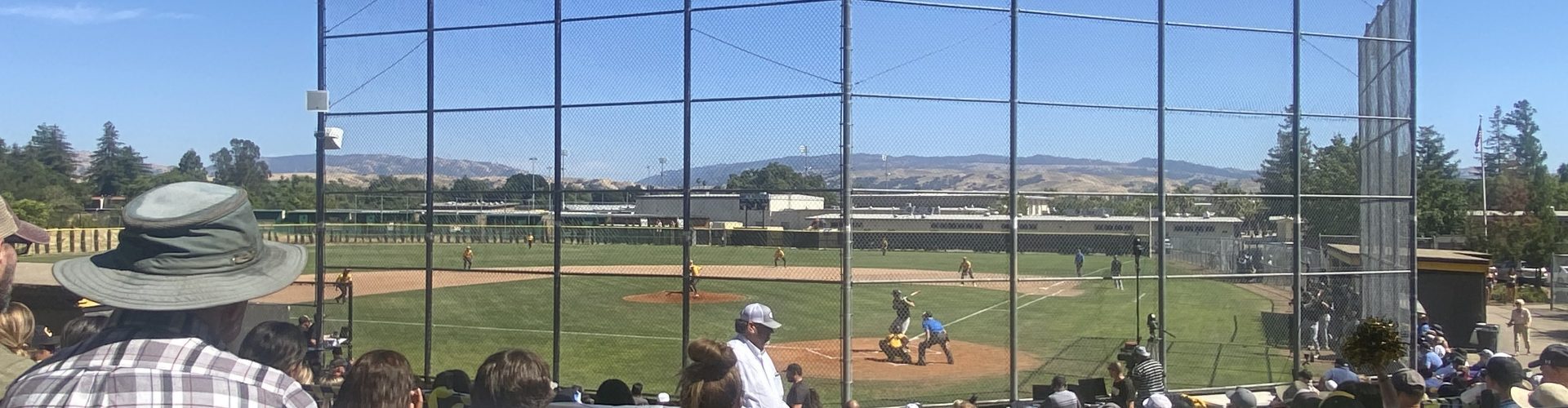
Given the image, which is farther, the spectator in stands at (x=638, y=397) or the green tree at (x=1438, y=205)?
the green tree at (x=1438, y=205)

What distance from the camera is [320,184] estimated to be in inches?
566

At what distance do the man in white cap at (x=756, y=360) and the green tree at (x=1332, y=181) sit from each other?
10642 mm

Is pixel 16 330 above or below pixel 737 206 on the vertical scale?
below

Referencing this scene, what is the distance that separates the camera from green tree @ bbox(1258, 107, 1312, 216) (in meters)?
13.7

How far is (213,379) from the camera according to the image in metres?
2.11

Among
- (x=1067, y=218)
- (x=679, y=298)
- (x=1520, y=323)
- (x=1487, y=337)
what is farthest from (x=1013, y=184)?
(x=679, y=298)

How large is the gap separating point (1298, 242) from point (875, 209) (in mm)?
5433

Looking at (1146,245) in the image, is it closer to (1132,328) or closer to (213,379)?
(1132,328)

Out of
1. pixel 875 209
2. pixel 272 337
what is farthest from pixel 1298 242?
pixel 272 337

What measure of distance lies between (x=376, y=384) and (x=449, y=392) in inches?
159

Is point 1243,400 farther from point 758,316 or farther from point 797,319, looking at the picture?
point 797,319

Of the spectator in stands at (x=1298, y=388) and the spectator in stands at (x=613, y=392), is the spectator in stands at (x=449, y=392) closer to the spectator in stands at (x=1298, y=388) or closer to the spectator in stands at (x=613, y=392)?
the spectator in stands at (x=613, y=392)

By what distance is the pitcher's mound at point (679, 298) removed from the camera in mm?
26436

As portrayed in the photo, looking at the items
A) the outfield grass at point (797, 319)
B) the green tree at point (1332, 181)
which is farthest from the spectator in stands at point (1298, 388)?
the green tree at point (1332, 181)
